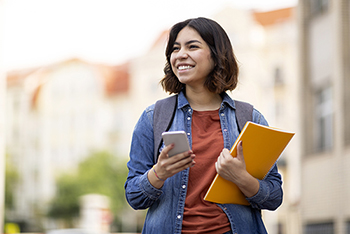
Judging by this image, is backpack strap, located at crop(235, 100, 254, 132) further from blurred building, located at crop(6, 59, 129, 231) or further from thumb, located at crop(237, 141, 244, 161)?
blurred building, located at crop(6, 59, 129, 231)

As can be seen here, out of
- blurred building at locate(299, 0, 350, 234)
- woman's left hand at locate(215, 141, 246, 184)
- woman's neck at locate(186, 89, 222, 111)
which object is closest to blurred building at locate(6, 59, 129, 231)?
blurred building at locate(299, 0, 350, 234)

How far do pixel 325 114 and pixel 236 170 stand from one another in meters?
10.7

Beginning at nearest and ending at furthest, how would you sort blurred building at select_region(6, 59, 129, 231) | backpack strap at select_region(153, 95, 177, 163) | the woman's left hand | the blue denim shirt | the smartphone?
the smartphone < the woman's left hand < the blue denim shirt < backpack strap at select_region(153, 95, 177, 163) < blurred building at select_region(6, 59, 129, 231)

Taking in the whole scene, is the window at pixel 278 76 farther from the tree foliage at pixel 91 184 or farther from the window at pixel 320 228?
the window at pixel 320 228

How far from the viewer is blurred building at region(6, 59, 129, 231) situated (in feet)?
168

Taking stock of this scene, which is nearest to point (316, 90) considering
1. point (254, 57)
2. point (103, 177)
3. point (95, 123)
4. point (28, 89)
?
point (254, 57)

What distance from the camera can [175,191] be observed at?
2.54 meters

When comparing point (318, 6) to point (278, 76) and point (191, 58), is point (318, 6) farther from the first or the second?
point (278, 76)

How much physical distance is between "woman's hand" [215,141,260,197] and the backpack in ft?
0.88

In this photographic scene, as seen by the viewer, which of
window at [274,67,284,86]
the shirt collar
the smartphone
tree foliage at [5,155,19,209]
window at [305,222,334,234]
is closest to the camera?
the smartphone

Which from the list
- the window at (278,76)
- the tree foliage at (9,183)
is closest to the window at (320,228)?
the window at (278,76)

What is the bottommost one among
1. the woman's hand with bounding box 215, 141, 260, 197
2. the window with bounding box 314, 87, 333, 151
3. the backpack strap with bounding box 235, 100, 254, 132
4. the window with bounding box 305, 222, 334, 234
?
the window with bounding box 305, 222, 334, 234

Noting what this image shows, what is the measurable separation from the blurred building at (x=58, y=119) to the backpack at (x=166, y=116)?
47.8 meters

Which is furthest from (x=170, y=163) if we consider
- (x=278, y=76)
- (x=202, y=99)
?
(x=278, y=76)
